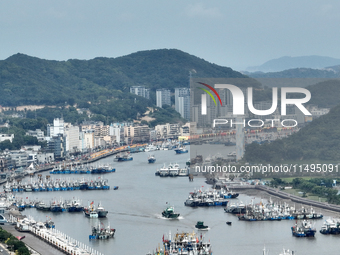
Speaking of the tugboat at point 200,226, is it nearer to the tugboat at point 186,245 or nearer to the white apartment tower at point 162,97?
the tugboat at point 186,245

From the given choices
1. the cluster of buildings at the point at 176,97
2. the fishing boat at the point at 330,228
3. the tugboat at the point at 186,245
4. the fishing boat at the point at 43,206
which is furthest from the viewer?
the cluster of buildings at the point at 176,97

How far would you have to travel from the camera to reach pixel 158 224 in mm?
16906

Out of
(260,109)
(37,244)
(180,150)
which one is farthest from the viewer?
(180,150)

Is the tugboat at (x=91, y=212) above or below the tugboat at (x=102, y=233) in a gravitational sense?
above

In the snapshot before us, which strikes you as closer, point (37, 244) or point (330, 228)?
point (37, 244)

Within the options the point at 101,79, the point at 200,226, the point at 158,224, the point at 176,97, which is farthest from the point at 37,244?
the point at 101,79

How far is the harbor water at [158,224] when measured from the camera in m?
15.0

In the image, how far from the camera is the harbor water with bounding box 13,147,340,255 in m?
15.0

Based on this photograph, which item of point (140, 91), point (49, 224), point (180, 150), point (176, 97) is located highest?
point (140, 91)

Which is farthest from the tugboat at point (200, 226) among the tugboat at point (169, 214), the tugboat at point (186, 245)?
the tugboat at point (186, 245)

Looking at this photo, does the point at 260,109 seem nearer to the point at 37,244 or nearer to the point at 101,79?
the point at 37,244

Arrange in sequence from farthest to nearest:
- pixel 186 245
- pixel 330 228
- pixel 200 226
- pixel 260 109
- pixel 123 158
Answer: pixel 123 158
pixel 260 109
pixel 200 226
pixel 330 228
pixel 186 245

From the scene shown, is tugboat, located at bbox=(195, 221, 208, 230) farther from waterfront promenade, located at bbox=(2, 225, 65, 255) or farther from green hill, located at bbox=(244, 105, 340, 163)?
green hill, located at bbox=(244, 105, 340, 163)

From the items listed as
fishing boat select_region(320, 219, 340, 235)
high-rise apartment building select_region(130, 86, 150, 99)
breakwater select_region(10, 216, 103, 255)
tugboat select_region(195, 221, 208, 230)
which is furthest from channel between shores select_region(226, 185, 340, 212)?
high-rise apartment building select_region(130, 86, 150, 99)
